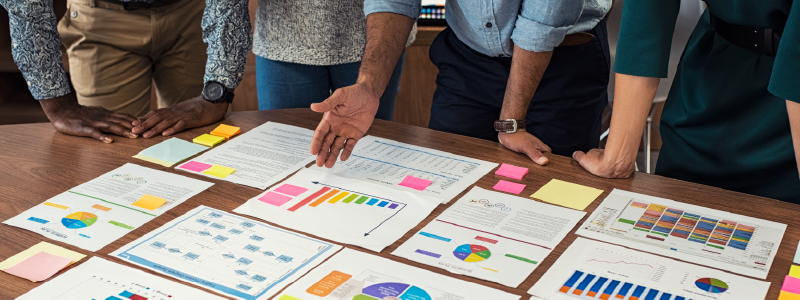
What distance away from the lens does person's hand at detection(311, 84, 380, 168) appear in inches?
50.3

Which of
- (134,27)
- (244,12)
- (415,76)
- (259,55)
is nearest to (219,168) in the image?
(244,12)

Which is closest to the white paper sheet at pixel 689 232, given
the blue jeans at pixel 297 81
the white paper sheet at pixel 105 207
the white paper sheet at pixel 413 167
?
the white paper sheet at pixel 413 167

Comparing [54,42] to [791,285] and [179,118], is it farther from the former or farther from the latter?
[791,285]

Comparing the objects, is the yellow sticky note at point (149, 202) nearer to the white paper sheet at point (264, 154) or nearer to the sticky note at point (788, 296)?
the white paper sheet at point (264, 154)

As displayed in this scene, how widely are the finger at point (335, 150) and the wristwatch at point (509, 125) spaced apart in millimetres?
365

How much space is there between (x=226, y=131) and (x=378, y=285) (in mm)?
730

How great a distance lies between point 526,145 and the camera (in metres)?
1.37

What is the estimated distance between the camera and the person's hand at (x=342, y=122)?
128 cm

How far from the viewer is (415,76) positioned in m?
3.11

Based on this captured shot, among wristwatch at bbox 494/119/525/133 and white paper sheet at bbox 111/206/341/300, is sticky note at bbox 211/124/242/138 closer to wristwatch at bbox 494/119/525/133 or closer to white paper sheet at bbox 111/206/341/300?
white paper sheet at bbox 111/206/341/300

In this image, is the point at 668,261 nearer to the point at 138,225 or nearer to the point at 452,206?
the point at 452,206

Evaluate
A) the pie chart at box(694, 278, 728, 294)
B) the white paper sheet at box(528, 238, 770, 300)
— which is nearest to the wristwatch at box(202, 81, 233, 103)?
the white paper sheet at box(528, 238, 770, 300)

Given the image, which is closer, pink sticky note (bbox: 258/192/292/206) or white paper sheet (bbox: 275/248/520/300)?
white paper sheet (bbox: 275/248/520/300)

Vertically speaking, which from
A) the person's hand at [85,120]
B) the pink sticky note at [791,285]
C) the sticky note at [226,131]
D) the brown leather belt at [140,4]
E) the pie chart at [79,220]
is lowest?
the pink sticky note at [791,285]
